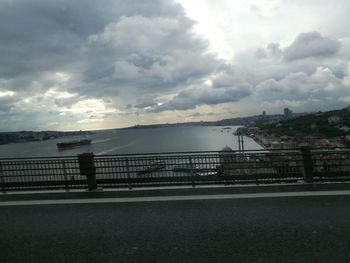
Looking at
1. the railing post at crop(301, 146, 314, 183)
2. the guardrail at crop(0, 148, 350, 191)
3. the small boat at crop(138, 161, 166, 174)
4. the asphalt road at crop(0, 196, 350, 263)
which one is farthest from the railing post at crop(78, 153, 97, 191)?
Result: the railing post at crop(301, 146, 314, 183)

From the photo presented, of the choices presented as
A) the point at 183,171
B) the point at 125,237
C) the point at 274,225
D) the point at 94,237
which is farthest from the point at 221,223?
the point at 183,171

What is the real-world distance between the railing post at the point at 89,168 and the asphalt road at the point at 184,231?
65.7 inches

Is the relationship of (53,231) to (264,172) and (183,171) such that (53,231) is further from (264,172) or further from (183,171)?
(264,172)

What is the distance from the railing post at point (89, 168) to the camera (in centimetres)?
946

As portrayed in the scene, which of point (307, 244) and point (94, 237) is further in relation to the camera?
point (94, 237)

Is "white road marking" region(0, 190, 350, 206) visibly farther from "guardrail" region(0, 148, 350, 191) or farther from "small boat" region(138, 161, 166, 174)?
"small boat" region(138, 161, 166, 174)

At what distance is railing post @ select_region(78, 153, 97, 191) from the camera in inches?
372

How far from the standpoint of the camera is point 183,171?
31.4 ft

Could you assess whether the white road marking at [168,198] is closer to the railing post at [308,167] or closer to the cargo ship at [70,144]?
the railing post at [308,167]

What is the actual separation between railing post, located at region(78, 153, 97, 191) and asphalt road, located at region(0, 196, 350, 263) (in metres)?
1.67

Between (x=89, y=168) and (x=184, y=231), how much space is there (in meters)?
4.65

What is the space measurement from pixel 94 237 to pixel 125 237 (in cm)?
53

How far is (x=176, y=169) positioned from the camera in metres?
9.52

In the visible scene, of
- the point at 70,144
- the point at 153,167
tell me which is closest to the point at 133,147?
the point at 70,144
